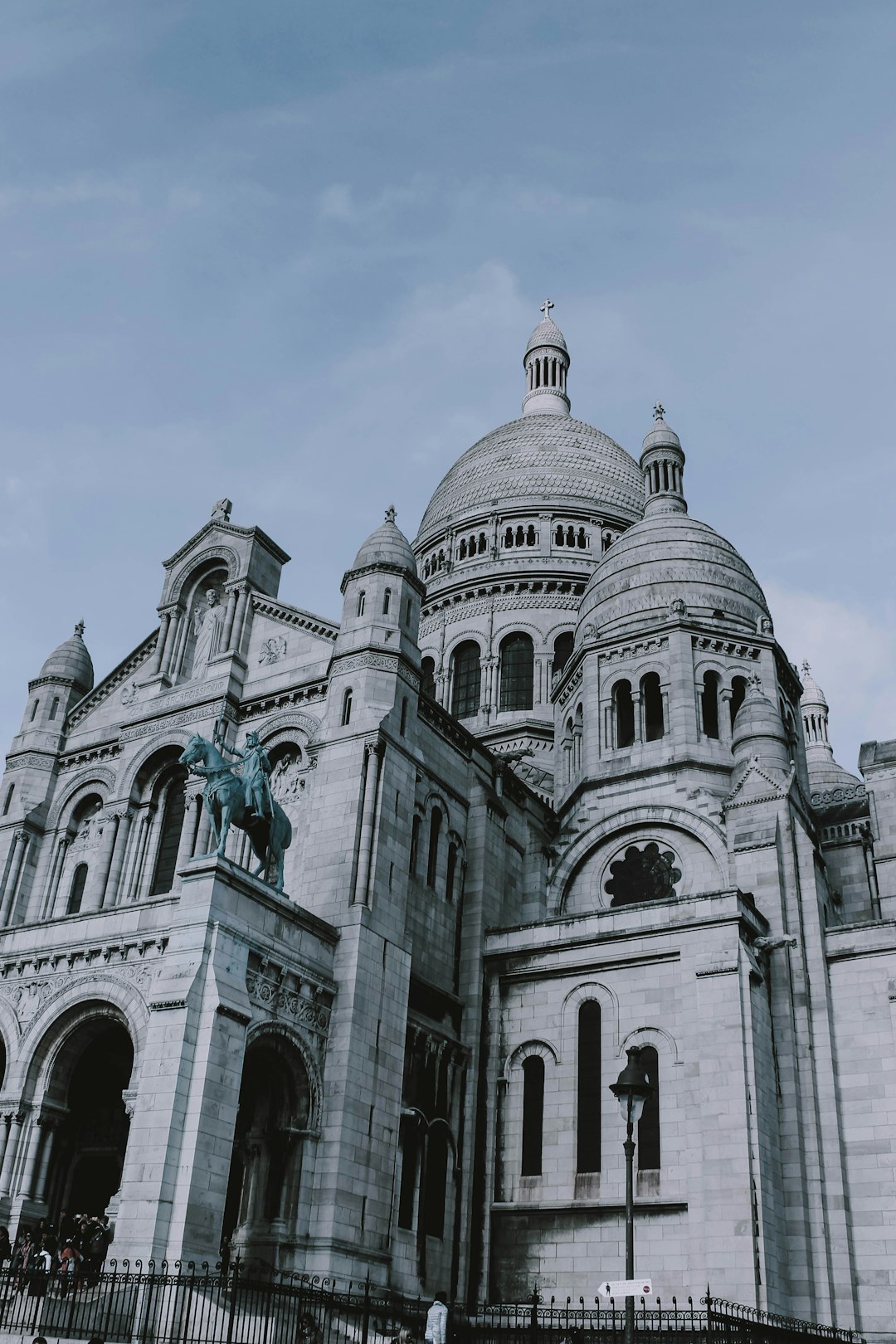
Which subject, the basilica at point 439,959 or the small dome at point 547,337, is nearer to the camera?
the basilica at point 439,959

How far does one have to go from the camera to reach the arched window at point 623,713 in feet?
132

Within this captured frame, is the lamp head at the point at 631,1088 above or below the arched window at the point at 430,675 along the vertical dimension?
below

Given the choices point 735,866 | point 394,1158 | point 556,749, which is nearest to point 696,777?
point 735,866

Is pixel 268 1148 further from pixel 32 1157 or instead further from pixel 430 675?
pixel 430 675

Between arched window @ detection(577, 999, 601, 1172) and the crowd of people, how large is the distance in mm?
11091

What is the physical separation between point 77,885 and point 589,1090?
53.3ft

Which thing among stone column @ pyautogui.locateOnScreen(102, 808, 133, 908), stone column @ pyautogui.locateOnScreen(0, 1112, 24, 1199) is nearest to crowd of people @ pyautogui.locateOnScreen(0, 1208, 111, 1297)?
stone column @ pyautogui.locateOnScreen(0, 1112, 24, 1199)

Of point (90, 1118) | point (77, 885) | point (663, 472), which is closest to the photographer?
point (90, 1118)

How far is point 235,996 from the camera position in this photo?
83.4 feet

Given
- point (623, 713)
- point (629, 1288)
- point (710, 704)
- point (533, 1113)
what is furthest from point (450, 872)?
point (629, 1288)

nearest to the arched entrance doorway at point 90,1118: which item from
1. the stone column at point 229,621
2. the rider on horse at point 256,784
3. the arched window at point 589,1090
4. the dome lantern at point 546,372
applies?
the rider on horse at point 256,784

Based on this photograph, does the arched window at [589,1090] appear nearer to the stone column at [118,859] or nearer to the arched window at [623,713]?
the arched window at [623,713]

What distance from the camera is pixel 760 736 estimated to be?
3578cm

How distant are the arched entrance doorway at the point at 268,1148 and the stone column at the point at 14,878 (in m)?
12.5
